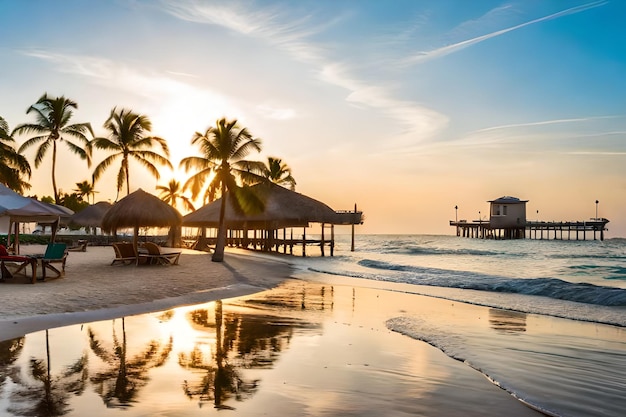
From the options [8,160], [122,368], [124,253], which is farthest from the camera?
[8,160]

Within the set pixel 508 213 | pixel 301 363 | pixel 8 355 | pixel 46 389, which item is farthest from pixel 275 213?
pixel 508 213

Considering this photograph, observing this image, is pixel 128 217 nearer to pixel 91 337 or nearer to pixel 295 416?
pixel 91 337

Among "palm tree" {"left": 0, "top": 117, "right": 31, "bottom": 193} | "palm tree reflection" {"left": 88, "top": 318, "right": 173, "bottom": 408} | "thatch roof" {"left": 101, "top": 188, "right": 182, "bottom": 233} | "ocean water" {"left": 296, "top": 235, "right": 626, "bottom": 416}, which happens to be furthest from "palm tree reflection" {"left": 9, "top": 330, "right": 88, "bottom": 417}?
"palm tree" {"left": 0, "top": 117, "right": 31, "bottom": 193}

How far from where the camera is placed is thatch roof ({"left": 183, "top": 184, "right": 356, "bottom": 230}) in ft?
113

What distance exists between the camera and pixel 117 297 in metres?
11.5

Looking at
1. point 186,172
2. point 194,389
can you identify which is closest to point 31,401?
point 194,389

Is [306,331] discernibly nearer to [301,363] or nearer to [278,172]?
[301,363]

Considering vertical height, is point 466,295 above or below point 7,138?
below

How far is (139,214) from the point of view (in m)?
19.5

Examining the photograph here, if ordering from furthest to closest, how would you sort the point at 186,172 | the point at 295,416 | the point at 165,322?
the point at 186,172
the point at 165,322
the point at 295,416

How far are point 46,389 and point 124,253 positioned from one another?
14.7 m

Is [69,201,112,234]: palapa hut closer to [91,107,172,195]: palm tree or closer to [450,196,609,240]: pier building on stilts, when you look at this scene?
[91,107,172,195]: palm tree

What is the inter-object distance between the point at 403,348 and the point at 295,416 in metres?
3.59

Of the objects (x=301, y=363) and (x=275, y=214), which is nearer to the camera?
(x=301, y=363)
